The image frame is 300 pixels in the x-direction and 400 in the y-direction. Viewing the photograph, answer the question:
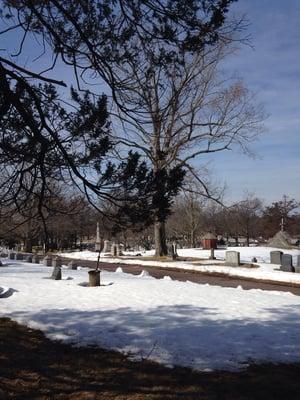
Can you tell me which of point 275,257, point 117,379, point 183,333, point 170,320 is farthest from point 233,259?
point 117,379

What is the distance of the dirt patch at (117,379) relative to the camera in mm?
5613

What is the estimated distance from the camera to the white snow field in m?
7.43

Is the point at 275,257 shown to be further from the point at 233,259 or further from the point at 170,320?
the point at 170,320

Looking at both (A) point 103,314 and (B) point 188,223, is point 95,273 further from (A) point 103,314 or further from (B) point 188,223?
(B) point 188,223

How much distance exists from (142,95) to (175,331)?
392cm

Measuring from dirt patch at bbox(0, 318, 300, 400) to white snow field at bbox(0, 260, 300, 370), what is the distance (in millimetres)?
380

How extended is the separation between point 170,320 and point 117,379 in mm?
3317

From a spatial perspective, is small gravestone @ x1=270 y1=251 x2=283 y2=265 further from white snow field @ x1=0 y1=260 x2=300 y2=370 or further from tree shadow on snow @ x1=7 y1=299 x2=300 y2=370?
tree shadow on snow @ x1=7 y1=299 x2=300 y2=370

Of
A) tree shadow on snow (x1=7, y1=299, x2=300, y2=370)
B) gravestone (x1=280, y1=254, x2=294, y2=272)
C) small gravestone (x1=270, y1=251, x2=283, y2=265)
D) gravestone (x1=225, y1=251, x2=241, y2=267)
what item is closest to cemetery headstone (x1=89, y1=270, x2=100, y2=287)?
tree shadow on snow (x1=7, y1=299, x2=300, y2=370)

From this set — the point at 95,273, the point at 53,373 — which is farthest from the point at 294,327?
the point at 95,273

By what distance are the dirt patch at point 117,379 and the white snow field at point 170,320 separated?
15.0 inches

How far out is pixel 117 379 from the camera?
20.4ft

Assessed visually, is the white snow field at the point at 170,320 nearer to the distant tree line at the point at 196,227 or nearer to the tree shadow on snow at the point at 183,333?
the tree shadow on snow at the point at 183,333

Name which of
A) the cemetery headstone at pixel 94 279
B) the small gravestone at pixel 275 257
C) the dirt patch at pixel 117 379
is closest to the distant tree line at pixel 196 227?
the small gravestone at pixel 275 257
